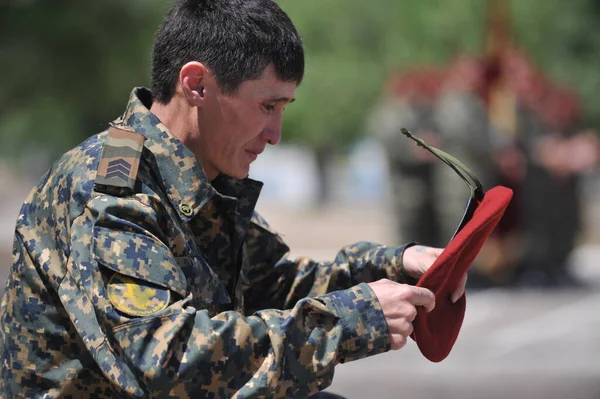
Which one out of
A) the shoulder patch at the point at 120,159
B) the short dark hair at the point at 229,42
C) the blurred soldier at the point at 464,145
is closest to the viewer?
the shoulder patch at the point at 120,159

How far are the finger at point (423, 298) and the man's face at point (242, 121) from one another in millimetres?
496

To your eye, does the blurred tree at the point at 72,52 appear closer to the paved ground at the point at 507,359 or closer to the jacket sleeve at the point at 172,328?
the paved ground at the point at 507,359

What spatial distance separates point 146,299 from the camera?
2135mm

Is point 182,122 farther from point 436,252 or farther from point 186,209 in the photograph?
point 436,252

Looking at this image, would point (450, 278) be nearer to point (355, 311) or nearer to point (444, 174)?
point (355, 311)

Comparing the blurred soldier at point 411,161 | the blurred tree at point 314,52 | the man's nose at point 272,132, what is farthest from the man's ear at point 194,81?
the blurred tree at point 314,52

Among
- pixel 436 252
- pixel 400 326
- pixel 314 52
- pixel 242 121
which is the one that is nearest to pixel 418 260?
pixel 436 252

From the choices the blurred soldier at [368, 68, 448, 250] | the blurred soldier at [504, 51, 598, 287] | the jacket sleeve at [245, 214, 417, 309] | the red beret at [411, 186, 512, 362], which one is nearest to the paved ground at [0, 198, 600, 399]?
the blurred soldier at [504, 51, 598, 287]

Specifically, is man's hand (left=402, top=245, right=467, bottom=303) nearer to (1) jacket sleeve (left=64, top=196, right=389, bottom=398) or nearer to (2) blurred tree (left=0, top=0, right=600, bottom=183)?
(1) jacket sleeve (left=64, top=196, right=389, bottom=398)

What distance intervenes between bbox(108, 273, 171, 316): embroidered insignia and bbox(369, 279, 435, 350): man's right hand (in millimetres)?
463

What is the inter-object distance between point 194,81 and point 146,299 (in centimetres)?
58

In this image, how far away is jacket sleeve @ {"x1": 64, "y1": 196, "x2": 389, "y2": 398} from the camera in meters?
2.10

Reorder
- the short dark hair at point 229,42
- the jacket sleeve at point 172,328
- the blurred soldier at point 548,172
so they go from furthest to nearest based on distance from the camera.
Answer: the blurred soldier at point 548,172, the short dark hair at point 229,42, the jacket sleeve at point 172,328

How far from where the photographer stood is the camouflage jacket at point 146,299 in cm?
212
